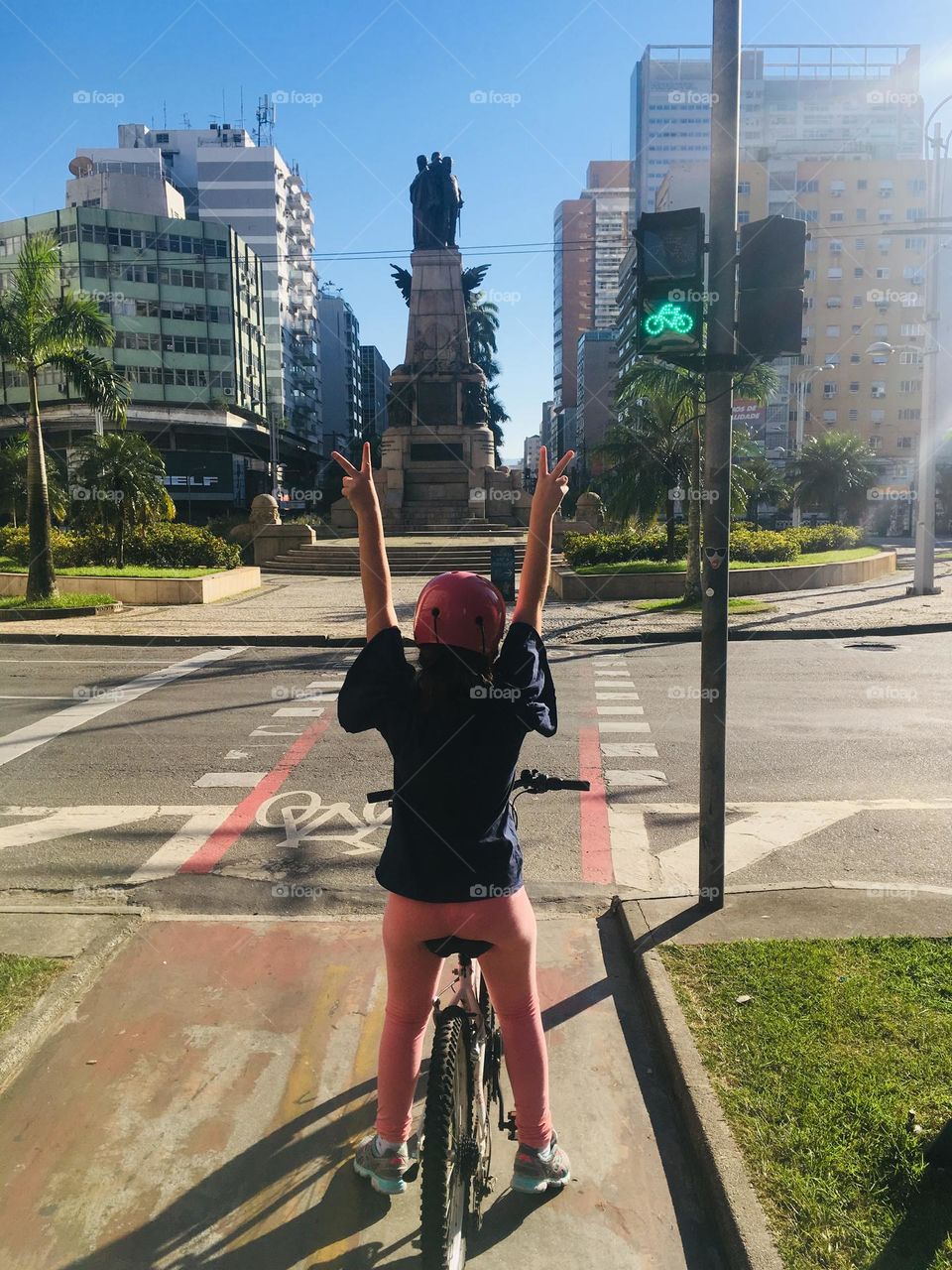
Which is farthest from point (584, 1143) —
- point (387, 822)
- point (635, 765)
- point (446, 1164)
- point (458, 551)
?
point (458, 551)

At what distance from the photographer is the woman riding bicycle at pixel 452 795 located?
100 inches

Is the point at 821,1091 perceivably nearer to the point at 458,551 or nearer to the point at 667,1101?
the point at 667,1101

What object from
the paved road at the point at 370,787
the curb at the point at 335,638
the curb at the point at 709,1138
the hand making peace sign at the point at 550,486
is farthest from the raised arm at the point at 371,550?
the curb at the point at 335,638

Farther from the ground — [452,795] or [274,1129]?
[452,795]

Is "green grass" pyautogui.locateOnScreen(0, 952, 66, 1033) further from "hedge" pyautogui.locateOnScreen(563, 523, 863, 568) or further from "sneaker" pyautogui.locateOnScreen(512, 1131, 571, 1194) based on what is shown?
"hedge" pyautogui.locateOnScreen(563, 523, 863, 568)

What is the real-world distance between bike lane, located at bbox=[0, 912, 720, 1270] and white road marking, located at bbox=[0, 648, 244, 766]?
17.4 feet

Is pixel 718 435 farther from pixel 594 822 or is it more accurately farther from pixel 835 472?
pixel 835 472

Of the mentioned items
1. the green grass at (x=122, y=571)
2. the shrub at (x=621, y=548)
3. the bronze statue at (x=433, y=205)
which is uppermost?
the bronze statue at (x=433, y=205)

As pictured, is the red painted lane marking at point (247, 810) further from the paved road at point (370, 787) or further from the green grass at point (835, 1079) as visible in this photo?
the green grass at point (835, 1079)

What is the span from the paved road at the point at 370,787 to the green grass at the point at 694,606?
629cm

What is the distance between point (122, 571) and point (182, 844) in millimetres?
18916

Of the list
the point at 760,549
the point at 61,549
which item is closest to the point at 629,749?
the point at 760,549

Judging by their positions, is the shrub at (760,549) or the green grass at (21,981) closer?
the green grass at (21,981)

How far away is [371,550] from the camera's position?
2889mm
